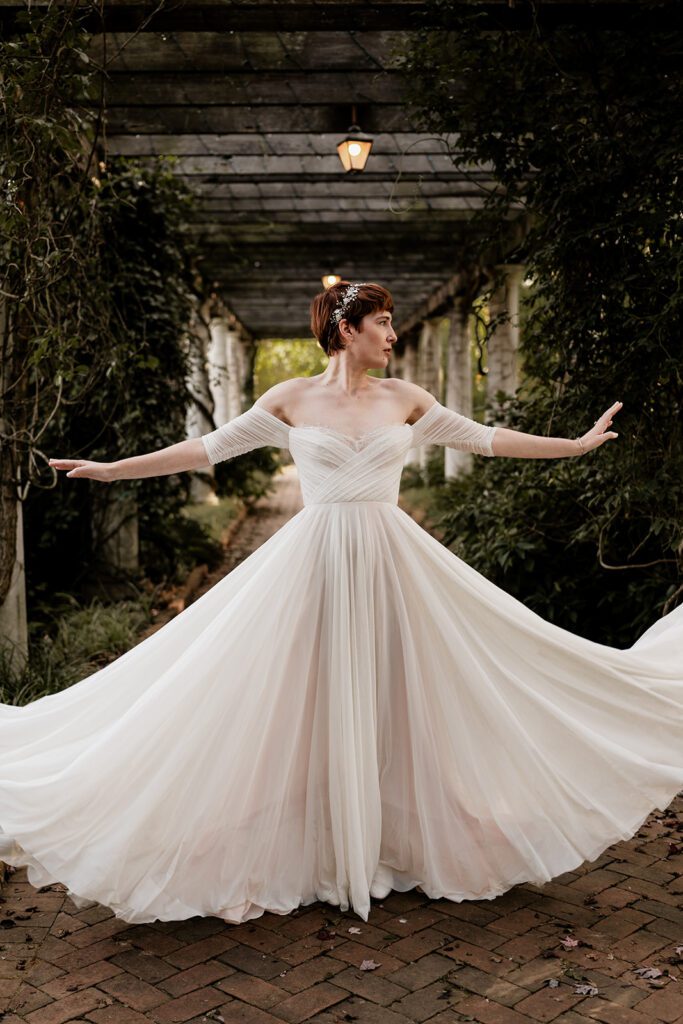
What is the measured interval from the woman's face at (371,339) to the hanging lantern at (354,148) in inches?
171

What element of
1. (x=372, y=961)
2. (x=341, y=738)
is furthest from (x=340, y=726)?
(x=372, y=961)

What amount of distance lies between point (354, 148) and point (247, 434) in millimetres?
4536

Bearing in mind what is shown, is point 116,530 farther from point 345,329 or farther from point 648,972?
point 648,972

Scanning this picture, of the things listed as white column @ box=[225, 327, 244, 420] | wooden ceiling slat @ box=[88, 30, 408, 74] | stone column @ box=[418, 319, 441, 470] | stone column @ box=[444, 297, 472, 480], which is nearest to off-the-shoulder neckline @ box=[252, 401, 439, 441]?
wooden ceiling slat @ box=[88, 30, 408, 74]

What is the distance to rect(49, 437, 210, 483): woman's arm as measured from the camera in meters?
3.55

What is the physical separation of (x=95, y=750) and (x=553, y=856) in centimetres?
154

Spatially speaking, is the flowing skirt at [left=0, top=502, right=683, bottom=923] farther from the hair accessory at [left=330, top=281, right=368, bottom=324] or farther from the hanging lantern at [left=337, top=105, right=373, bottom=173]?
the hanging lantern at [left=337, top=105, right=373, bottom=173]

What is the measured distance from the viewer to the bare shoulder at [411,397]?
3.72 m

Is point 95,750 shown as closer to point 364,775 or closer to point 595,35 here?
point 364,775

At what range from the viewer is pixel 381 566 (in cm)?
357

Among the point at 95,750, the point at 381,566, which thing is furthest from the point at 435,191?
the point at 95,750

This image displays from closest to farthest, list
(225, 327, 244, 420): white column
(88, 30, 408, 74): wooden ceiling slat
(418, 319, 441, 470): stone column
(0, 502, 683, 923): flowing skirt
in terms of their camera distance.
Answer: (0, 502, 683, 923): flowing skirt < (88, 30, 408, 74): wooden ceiling slat < (225, 327, 244, 420): white column < (418, 319, 441, 470): stone column

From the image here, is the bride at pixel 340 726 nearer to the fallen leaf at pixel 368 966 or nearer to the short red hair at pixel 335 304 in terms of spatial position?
the short red hair at pixel 335 304

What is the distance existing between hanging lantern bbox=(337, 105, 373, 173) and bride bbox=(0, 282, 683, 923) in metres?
4.30
